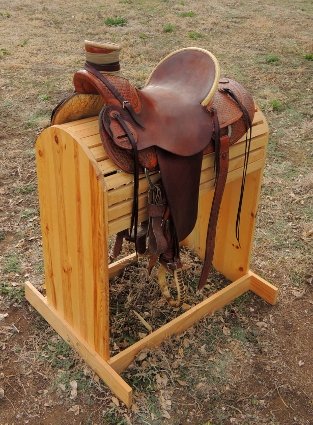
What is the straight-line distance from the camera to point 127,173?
192cm

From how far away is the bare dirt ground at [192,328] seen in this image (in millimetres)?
2266

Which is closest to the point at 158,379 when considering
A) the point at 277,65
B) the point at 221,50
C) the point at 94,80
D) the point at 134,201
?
the point at 134,201

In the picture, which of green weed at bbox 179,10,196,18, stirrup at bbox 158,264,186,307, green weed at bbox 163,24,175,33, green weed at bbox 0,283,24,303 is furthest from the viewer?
green weed at bbox 179,10,196,18

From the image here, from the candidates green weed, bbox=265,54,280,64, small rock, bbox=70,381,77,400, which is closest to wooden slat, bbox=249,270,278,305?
small rock, bbox=70,381,77,400

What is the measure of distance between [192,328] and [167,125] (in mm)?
1176

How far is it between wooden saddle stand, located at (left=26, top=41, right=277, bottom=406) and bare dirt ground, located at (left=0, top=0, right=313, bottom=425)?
12 cm

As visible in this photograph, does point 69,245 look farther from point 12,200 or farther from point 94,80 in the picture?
point 12,200

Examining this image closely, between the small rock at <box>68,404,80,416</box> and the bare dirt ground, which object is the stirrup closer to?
the bare dirt ground

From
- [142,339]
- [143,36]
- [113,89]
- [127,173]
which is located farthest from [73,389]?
[143,36]

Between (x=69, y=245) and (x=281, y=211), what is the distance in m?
1.94

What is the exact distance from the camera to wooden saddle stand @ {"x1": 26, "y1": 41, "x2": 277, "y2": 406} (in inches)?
75.0

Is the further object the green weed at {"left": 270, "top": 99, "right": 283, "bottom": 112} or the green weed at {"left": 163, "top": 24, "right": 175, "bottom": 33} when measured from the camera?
the green weed at {"left": 163, "top": 24, "right": 175, "bottom": 33}

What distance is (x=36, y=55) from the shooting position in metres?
6.36

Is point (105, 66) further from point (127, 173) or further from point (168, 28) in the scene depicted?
point (168, 28)
